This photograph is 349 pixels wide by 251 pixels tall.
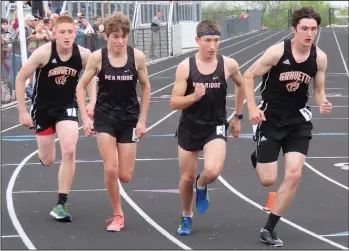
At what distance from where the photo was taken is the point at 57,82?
34.1 ft

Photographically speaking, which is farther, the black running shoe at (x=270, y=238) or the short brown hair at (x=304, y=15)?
the black running shoe at (x=270, y=238)

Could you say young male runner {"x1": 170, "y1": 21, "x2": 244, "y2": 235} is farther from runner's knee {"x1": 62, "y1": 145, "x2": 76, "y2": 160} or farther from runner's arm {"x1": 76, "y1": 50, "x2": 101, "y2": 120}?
runner's knee {"x1": 62, "y1": 145, "x2": 76, "y2": 160}

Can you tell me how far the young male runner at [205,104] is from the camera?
9266 millimetres

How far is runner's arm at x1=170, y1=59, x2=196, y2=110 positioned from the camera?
360 inches

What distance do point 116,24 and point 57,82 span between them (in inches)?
49.3

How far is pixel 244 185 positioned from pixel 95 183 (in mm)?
1968

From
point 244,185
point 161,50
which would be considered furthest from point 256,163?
point 161,50

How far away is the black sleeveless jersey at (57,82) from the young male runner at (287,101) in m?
2.02

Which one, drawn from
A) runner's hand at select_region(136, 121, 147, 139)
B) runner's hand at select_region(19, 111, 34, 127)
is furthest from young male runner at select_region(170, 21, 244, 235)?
runner's hand at select_region(19, 111, 34, 127)

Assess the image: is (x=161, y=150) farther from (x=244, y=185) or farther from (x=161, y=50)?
(x=161, y=50)

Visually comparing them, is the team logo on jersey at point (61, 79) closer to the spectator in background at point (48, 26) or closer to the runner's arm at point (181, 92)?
the runner's arm at point (181, 92)

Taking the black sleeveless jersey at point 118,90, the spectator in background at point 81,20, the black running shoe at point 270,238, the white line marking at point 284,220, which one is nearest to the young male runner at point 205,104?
the black sleeveless jersey at point 118,90

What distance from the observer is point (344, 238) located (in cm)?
1009

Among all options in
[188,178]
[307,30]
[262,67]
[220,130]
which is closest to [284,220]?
[188,178]
